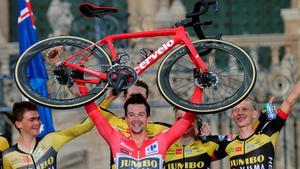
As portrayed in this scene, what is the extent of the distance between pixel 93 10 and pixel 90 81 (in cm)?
65

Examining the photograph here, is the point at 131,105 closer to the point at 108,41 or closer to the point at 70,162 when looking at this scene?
the point at 108,41

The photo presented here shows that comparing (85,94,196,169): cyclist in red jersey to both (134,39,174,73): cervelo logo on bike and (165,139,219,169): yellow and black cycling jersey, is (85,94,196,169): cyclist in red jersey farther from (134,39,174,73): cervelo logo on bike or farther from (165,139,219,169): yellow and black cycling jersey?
(165,139,219,169): yellow and black cycling jersey

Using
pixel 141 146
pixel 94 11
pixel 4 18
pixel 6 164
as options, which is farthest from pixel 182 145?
pixel 4 18

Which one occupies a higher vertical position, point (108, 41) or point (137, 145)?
point (108, 41)

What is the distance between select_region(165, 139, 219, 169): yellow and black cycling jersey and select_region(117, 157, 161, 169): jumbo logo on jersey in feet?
1.82

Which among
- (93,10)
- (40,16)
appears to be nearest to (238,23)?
(40,16)

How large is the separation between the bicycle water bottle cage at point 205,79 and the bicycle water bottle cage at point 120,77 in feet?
1.62

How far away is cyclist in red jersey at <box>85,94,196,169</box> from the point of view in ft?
25.9

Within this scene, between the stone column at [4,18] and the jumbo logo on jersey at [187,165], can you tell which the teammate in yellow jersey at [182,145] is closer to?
the jumbo logo on jersey at [187,165]

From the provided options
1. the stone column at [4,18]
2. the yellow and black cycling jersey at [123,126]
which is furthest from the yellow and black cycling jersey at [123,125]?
the stone column at [4,18]

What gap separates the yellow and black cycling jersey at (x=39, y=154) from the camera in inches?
319

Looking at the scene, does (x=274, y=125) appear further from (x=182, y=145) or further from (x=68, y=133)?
(x=68, y=133)

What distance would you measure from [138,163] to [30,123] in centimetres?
93

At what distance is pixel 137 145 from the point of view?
7.98m
